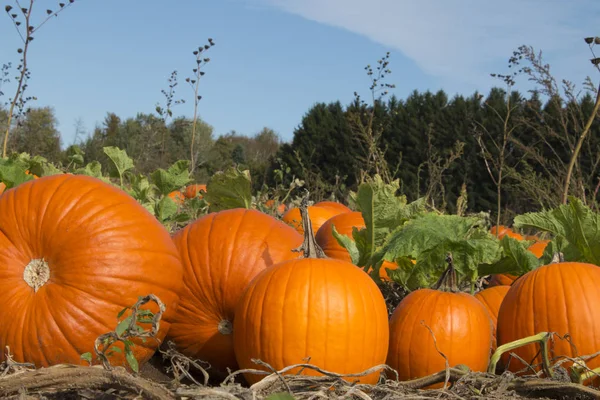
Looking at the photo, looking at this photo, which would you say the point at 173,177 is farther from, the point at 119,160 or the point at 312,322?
the point at 312,322

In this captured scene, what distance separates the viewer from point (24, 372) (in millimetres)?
1729

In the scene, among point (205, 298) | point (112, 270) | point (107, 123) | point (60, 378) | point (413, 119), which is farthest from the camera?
point (107, 123)

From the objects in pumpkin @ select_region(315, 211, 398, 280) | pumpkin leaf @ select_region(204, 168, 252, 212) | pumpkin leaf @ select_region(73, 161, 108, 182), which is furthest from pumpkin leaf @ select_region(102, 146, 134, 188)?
pumpkin @ select_region(315, 211, 398, 280)

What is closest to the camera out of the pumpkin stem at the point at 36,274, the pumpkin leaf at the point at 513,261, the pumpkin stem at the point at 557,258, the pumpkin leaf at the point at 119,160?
the pumpkin stem at the point at 36,274

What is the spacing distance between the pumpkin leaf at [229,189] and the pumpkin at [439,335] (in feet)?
4.78

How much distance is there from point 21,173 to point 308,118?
45.3ft

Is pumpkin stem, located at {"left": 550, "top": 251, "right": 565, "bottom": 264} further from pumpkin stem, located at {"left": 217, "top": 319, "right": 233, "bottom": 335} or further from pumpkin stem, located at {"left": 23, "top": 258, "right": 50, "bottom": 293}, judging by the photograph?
pumpkin stem, located at {"left": 23, "top": 258, "right": 50, "bottom": 293}

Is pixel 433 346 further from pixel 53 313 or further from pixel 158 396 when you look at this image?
pixel 53 313

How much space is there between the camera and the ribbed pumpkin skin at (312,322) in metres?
2.14

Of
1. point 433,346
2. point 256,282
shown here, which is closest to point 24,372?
point 256,282

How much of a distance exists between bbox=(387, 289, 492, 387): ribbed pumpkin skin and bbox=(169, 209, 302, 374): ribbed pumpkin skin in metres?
0.60

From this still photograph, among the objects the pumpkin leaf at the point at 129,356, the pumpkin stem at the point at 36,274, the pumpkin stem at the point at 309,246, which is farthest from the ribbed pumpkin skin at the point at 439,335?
the pumpkin stem at the point at 36,274

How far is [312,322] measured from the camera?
2152 millimetres

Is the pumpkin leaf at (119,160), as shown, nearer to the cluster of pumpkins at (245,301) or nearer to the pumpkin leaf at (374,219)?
the cluster of pumpkins at (245,301)
